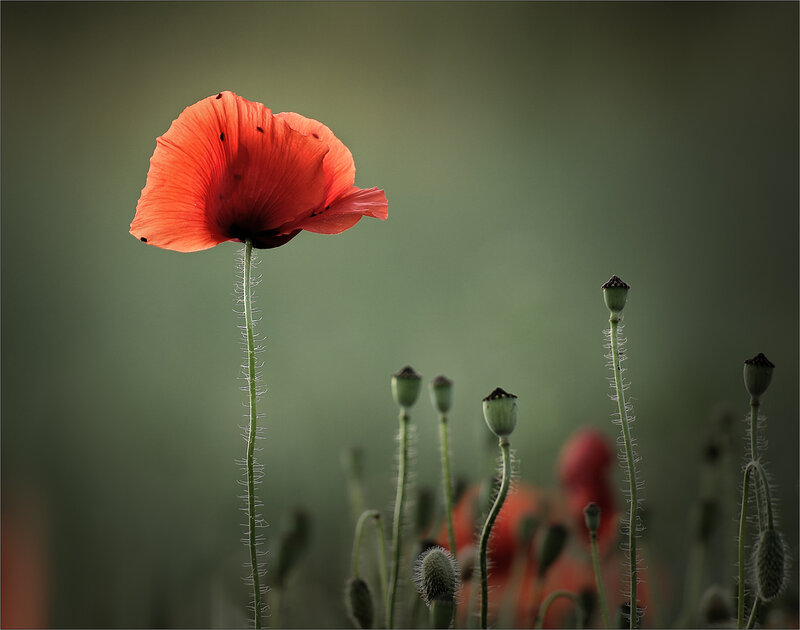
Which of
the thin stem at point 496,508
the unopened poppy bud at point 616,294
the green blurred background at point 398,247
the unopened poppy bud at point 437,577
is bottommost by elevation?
the unopened poppy bud at point 437,577

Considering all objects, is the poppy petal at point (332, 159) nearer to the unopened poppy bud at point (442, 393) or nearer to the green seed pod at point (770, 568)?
the unopened poppy bud at point (442, 393)

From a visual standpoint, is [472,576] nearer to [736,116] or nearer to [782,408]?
[782,408]

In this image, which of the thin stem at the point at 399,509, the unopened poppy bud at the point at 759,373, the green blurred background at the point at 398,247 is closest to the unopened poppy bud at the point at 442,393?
the thin stem at the point at 399,509

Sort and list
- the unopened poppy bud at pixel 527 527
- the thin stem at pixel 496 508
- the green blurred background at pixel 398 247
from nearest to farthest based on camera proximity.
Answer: the thin stem at pixel 496 508 → the unopened poppy bud at pixel 527 527 → the green blurred background at pixel 398 247

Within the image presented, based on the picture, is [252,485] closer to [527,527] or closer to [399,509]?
[399,509]

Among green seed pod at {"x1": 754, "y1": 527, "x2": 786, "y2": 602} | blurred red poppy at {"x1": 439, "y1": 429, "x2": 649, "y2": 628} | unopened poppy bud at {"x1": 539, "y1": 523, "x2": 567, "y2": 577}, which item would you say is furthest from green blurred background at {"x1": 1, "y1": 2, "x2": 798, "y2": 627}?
green seed pod at {"x1": 754, "y1": 527, "x2": 786, "y2": 602}

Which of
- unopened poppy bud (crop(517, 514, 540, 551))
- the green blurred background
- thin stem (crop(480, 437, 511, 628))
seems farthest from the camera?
the green blurred background

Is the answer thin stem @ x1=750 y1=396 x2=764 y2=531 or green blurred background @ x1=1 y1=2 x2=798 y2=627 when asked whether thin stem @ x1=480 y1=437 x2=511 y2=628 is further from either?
green blurred background @ x1=1 y1=2 x2=798 y2=627
